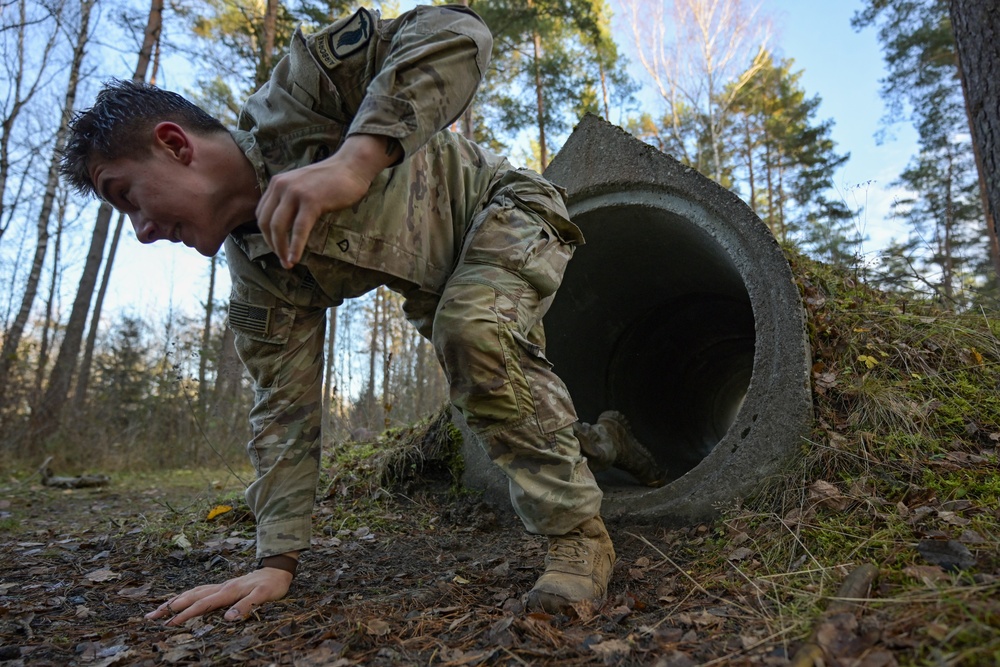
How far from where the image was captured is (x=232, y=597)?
1.94 meters

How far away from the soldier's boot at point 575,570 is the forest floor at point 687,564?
0.06m

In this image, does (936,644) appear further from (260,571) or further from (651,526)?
(260,571)

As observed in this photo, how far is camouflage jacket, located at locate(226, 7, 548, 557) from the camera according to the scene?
66.5 inches

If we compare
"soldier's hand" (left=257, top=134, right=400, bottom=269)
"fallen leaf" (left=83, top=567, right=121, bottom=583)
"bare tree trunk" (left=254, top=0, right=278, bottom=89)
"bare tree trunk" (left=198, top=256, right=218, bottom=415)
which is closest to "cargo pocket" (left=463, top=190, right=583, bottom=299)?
"soldier's hand" (left=257, top=134, right=400, bottom=269)

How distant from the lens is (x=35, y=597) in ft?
7.04

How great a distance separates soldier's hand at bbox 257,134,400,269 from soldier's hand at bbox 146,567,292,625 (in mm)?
1106

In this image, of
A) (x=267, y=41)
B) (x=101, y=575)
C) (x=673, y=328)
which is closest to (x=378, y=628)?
(x=101, y=575)

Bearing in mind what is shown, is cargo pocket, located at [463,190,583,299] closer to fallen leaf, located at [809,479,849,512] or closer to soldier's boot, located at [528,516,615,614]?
soldier's boot, located at [528,516,615,614]

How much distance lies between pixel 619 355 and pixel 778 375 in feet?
6.18

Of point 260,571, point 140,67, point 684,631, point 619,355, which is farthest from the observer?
point 140,67

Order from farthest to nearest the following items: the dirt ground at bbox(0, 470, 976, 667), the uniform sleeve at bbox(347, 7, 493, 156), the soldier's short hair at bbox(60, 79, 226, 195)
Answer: the soldier's short hair at bbox(60, 79, 226, 195), the uniform sleeve at bbox(347, 7, 493, 156), the dirt ground at bbox(0, 470, 976, 667)

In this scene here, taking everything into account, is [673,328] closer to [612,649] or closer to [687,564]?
[687,564]

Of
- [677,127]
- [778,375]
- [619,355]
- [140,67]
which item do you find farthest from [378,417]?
[677,127]

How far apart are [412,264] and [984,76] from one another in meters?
2.82
